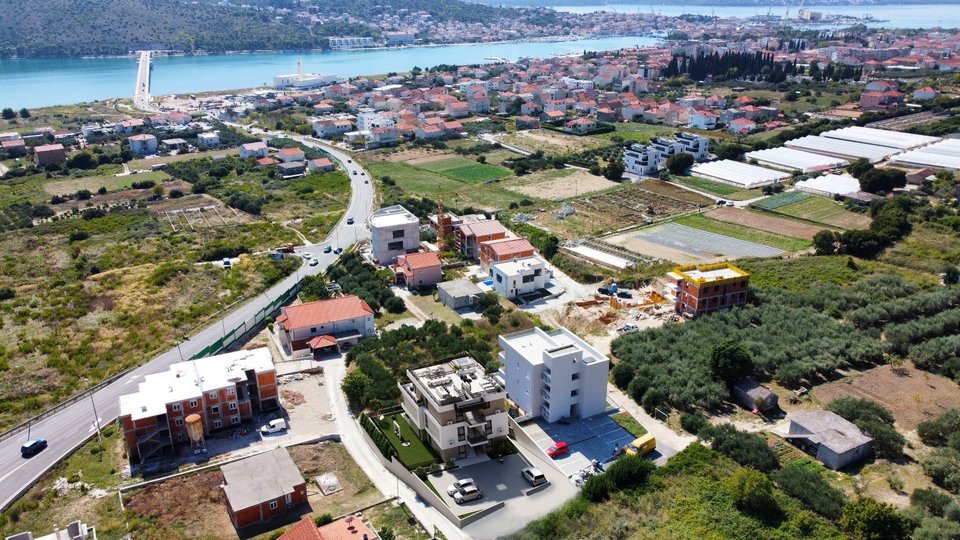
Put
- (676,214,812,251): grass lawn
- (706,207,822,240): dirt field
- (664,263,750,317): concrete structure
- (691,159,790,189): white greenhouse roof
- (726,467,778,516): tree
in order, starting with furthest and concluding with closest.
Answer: (691,159,790,189): white greenhouse roof
(706,207,822,240): dirt field
(676,214,812,251): grass lawn
(664,263,750,317): concrete structure
(726,467,778,516): tree

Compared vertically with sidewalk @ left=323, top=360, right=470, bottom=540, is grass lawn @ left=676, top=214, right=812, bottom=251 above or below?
above

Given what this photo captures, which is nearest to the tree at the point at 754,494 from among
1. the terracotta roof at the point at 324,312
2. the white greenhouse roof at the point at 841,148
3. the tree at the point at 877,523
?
the tree at the point at 877,523

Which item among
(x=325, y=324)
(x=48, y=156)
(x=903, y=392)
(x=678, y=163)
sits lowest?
(x=903, y=392)

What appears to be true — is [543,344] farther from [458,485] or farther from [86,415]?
[86,415]

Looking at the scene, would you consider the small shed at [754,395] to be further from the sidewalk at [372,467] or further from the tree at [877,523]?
the sidewalk at [372,467]

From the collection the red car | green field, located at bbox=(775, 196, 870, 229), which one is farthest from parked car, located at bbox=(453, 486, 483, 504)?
green field, located at bbox=(775, 196, 870, 229)

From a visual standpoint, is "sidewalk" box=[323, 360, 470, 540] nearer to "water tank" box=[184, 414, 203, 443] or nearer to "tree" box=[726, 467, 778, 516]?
"water tank" box=[184, 414, 203, 443]

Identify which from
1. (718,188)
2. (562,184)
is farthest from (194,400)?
(718,188)
